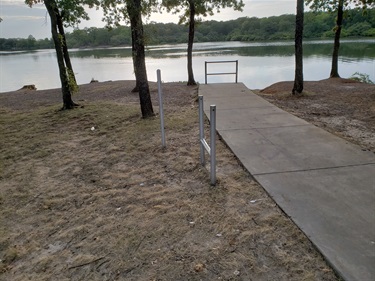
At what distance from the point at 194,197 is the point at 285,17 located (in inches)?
3058

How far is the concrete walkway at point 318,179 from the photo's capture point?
2.21 meters

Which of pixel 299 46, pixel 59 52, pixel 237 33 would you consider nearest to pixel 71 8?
pixel 59 52

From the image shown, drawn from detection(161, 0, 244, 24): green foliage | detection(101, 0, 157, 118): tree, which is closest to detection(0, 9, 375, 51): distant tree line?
detection(161, 0, 244, 24): green foliage

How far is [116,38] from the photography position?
199 feet

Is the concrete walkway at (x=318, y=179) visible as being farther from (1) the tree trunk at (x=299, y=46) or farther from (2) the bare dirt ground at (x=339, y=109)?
(1) the tree trunk at (x=299, y=46)

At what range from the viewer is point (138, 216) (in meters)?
2.85

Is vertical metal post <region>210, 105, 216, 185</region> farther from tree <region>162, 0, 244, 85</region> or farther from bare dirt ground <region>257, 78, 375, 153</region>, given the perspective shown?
tree <region>162, 0, 244, 85</region>

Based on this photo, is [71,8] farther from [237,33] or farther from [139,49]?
[237,33]

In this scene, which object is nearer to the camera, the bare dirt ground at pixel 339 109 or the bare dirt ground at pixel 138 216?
the bare dirt ground at pixel 138 216

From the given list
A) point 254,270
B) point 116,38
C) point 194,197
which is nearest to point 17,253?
point 194,197

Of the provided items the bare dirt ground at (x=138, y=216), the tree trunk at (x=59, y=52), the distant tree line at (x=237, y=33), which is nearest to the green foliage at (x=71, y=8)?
the tree trunk at (x=59, y=52)

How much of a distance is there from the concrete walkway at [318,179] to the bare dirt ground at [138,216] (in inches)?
5.7

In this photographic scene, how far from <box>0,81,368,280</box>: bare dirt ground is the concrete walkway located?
145mm

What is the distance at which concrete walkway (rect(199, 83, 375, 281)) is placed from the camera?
2.21 meters
